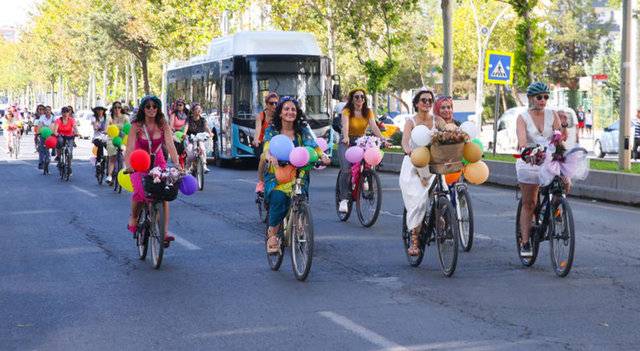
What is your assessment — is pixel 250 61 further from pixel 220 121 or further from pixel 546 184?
pixel 546 184

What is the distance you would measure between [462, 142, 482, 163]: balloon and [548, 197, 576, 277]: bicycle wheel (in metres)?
0.90

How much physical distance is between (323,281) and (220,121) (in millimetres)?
21897

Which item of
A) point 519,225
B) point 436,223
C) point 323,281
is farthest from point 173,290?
point 519,225

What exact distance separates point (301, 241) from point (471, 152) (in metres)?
1.81

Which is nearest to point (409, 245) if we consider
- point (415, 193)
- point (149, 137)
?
point (415, 193)

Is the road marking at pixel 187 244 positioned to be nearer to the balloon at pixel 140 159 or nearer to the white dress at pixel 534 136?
the balloon at pixel 140 159

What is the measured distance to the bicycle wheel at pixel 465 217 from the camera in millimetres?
11508

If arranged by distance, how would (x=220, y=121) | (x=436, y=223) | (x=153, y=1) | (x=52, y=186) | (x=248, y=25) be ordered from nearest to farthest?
(x=436, y=223), (x=52, y=186), (x=220, y=121), (x=153, y=1), (x=248, y=25)

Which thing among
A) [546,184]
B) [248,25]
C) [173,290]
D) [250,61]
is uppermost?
[248,25]

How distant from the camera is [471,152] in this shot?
1086cm

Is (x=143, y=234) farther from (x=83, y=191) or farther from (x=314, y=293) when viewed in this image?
(x=83, y=191)

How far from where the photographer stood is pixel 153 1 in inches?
2274

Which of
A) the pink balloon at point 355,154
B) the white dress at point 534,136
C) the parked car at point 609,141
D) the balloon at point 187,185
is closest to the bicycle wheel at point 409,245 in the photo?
the white dress at point 534,136

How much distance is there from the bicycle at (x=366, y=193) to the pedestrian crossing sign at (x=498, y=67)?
11.2 m
